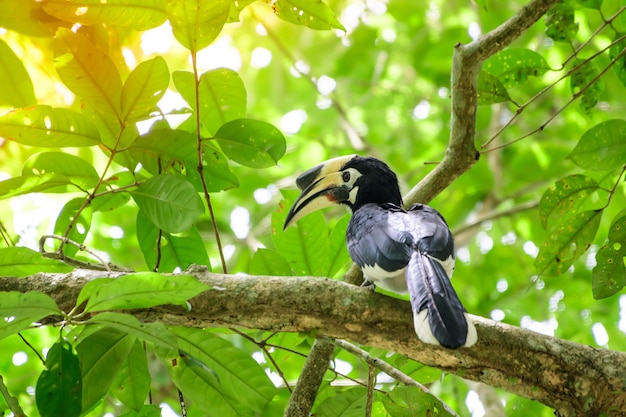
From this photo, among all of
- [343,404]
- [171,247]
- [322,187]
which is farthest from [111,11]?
[343,404]

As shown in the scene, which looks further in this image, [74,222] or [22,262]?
[74,222]

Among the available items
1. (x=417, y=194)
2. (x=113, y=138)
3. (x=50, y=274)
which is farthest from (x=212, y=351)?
(x=417, y=194)

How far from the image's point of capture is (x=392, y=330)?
1987mm

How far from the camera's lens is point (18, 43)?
2.55 meters

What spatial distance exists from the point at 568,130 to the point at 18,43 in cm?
434

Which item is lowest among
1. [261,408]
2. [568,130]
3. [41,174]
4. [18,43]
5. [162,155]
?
[261,408]

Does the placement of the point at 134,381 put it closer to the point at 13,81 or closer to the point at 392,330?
the point at 392,330

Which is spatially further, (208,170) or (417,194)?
(417,194)

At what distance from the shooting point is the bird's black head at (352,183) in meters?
2.79

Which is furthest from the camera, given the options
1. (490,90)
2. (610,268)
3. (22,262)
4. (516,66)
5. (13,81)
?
(516,66)

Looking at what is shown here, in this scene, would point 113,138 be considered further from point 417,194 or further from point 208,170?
point 417,194

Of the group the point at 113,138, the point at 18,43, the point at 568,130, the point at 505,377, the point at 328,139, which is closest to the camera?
the point at 505,377

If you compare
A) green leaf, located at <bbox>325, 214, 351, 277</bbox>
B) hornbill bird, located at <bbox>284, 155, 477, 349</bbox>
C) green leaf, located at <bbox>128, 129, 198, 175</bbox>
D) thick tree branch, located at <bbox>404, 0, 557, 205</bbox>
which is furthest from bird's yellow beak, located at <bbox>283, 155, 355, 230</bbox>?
green leaf, located at <bbox>128, 129, 198, 175</bbox>

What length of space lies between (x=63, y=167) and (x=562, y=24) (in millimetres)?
1767
